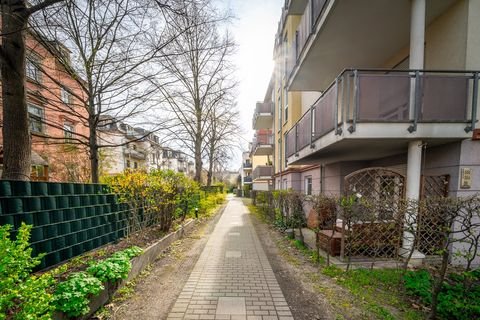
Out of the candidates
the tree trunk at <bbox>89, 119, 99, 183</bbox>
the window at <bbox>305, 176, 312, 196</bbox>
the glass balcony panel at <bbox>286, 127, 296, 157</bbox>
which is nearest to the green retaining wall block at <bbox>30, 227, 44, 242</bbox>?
the tree trunk at <bbox>89, 119, 99, 183</bbox>

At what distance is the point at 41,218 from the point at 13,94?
2.17 m

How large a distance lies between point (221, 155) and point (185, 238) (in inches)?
597

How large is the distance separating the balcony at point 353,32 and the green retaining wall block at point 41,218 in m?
7.24

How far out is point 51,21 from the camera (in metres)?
4.89

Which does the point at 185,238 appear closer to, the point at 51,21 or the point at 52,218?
the point at 52,218

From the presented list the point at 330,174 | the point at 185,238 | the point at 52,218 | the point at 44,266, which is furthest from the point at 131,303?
the point at 330,174

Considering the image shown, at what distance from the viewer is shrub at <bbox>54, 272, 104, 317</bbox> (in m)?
2.58

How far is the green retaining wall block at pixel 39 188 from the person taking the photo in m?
3.39

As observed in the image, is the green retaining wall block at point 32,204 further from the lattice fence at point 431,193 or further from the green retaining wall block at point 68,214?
the lattice fence at point 431,193

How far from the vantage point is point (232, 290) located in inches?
153

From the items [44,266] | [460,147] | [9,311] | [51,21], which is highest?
[51,21]

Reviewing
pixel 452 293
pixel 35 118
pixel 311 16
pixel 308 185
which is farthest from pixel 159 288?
pixel 308 185

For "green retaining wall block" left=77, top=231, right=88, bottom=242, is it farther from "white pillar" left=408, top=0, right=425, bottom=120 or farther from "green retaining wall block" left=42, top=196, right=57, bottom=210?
"white pillar" left=408, top=0, right=425, bottom=120

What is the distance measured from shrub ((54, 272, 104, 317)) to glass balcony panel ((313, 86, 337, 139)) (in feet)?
18.4
